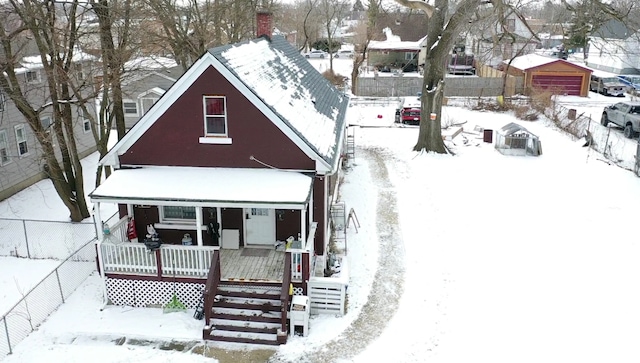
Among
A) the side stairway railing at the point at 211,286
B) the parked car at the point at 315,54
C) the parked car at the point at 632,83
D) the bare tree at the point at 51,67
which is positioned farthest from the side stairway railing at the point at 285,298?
the parked car at the point at 315,54

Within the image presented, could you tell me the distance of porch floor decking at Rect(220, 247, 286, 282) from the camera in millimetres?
13617

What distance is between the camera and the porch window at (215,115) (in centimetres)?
1401

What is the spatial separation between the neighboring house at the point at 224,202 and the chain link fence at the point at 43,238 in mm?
3579

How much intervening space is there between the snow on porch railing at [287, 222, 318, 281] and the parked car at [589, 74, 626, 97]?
42887 mm

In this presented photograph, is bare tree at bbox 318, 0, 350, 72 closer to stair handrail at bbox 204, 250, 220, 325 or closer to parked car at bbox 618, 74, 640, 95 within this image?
parked car at bbox 618, 74, 640, 95

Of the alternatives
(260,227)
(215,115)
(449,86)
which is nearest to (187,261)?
(260,227)

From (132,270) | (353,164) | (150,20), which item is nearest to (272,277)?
(132,270)

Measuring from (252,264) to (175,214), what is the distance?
3004 mm

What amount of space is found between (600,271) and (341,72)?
1862 inches

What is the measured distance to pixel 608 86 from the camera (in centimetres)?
4609

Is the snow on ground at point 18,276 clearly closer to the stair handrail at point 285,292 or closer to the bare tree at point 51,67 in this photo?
the bare tree at point 51,67

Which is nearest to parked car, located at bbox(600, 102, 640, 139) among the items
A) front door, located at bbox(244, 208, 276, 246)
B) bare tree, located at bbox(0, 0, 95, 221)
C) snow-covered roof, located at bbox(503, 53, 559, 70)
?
snow-covered roof, located at bbox(503, 53, 559, 70)

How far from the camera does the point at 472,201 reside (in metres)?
20.8

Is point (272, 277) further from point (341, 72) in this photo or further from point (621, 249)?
point (341, 72)
